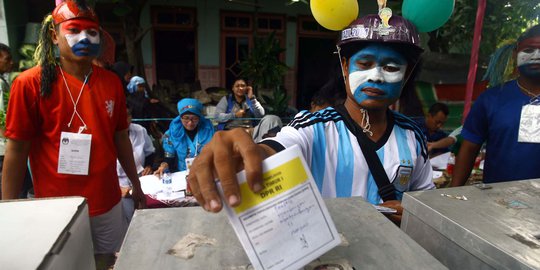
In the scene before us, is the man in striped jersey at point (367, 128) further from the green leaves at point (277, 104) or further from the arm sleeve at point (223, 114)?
the green leaves at point (277, 104)

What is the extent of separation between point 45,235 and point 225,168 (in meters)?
0.37

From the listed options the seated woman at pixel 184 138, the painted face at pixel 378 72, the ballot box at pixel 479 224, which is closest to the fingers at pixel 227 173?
the ballot box at pixel 479 224

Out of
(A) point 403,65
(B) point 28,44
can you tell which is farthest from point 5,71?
(A) point 403,65

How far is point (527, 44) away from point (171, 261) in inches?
89.7

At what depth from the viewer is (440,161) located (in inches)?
152

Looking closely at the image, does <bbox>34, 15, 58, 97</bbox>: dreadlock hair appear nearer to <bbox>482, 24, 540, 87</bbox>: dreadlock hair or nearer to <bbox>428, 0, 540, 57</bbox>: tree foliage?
<bbox>482, 24, 540, 87</bbox>: dreadlock hair

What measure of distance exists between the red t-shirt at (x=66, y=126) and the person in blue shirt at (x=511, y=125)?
219cm

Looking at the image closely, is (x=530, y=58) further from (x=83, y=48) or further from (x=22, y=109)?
(x=22, y=109)

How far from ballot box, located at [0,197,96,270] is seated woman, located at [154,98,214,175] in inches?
113

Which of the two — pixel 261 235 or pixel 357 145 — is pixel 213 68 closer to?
pixel 357 145

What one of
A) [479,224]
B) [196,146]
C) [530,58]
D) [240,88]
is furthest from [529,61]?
[240,88]

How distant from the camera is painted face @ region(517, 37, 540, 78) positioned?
1.95 meters

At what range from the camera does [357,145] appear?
148 cm

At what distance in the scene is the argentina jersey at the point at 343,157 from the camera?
4.70 ft
